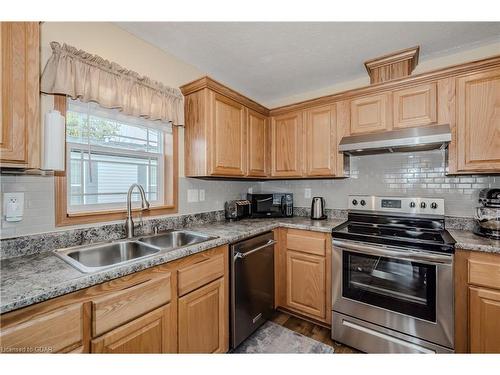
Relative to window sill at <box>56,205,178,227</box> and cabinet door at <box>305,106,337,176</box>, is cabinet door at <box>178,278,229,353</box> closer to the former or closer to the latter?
window sill at <box>56,205,178,227</box>

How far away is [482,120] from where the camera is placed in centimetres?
165

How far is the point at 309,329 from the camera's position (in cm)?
205

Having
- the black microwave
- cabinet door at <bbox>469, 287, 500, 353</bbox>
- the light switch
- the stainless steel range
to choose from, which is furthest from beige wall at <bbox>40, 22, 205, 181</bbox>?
cabinet door at <bbox>469, 287, 500, 353</bbox>

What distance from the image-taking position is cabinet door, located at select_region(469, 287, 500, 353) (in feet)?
4.53

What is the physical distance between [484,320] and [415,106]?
1570 millimetres

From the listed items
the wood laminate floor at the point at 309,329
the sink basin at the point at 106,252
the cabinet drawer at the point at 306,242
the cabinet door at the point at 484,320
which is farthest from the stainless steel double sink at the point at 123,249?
the cabinet door at the point at 484,320

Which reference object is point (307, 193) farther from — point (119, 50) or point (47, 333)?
point (47, 333)

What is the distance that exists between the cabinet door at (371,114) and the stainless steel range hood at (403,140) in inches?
3.2

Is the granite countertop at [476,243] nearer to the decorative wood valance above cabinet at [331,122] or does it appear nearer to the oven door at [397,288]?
the oven door at [397,288]

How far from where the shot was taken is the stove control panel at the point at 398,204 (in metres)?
2.00

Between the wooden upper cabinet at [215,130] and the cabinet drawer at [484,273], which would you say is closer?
the cabinet drawer at [484,273]

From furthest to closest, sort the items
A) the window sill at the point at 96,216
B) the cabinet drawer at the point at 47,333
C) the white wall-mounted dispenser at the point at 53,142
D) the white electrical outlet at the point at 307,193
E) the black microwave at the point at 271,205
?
the white electrical outlet at the point at 307,193 < the black microwave at the point at 271,205 < the window sill at the point at 96,216 < the white wall-mounted dispenser at the point at 53,142 < the cabinet drawer at the point at 47,333
